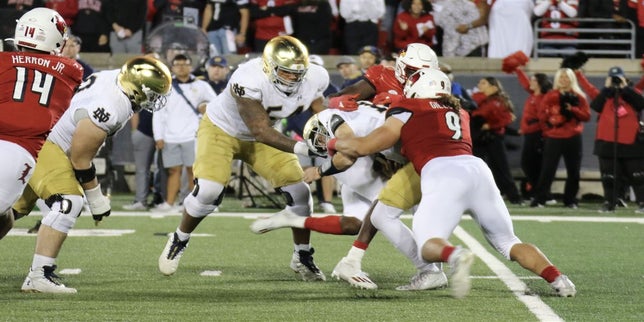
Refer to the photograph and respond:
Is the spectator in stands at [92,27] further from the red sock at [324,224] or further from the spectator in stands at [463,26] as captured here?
the red sock at [324,224]

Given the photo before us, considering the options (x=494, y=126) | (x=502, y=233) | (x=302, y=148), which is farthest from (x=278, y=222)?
(x=494, y=126)

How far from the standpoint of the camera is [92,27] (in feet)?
55.9

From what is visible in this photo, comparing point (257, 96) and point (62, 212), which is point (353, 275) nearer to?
point (257, 96)

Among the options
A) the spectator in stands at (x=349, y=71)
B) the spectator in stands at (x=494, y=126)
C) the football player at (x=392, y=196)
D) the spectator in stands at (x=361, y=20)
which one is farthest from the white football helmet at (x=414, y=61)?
the spectator in stands at (x=361, y=20)

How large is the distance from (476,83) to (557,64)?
1.16 m

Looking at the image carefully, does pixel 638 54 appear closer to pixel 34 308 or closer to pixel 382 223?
pixel 382 223

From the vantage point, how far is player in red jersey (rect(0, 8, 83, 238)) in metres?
6.94

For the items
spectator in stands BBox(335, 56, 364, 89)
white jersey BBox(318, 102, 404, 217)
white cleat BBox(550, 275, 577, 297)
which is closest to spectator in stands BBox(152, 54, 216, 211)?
spectator in stands BBox(335, 56, 364, 89)

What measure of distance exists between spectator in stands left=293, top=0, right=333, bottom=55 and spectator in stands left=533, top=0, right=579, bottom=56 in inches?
111

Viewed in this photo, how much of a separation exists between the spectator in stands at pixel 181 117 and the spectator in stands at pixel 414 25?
3663mm

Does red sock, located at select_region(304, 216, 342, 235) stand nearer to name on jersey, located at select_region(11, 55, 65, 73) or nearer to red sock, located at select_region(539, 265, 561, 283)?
red sock, located at select_region(539, 265, 561, 283)

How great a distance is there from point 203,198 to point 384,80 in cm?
145

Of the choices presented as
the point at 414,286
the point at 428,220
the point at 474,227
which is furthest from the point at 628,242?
the point at 428,220

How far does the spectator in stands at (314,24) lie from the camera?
1683 cm
